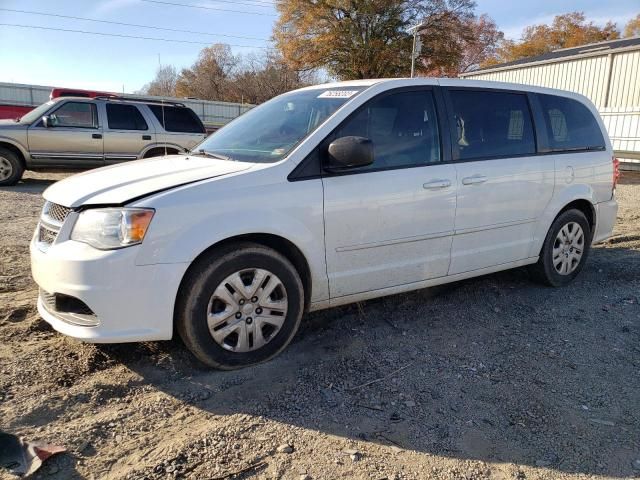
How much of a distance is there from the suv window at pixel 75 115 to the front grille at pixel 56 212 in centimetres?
861

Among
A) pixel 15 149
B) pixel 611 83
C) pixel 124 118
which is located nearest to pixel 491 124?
pixel 124 118

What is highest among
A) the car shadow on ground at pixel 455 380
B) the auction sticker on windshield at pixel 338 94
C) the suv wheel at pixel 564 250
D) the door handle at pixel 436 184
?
the auction sticker on windshield at pixel 338 94

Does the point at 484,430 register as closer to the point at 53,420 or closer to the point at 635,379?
the point at 635,379

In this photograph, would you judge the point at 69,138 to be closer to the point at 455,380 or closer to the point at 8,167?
the point at 8,167

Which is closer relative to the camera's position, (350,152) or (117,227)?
(117,227)

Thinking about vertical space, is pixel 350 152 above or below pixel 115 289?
above

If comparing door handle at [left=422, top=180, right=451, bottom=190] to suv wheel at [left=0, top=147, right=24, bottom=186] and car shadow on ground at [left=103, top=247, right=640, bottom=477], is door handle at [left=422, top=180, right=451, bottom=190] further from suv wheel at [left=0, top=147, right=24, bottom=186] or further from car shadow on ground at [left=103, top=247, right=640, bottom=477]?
suv wheel at [left=0, top=147, right=24, bottom=186]

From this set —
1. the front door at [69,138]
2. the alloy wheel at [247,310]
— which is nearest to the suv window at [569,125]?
the alloy wheel at [247,310]

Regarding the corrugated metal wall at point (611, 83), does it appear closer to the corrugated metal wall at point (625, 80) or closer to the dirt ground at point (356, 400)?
the corrugated metal wall at point (625, 80)

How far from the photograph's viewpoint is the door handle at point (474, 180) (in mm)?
4109

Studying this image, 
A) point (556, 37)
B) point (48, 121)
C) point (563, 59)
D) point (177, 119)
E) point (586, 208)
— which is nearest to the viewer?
point (586, 208)

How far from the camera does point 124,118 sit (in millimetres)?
11516

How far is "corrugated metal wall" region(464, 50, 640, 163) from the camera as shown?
18.3 m

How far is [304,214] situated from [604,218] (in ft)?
11.9
